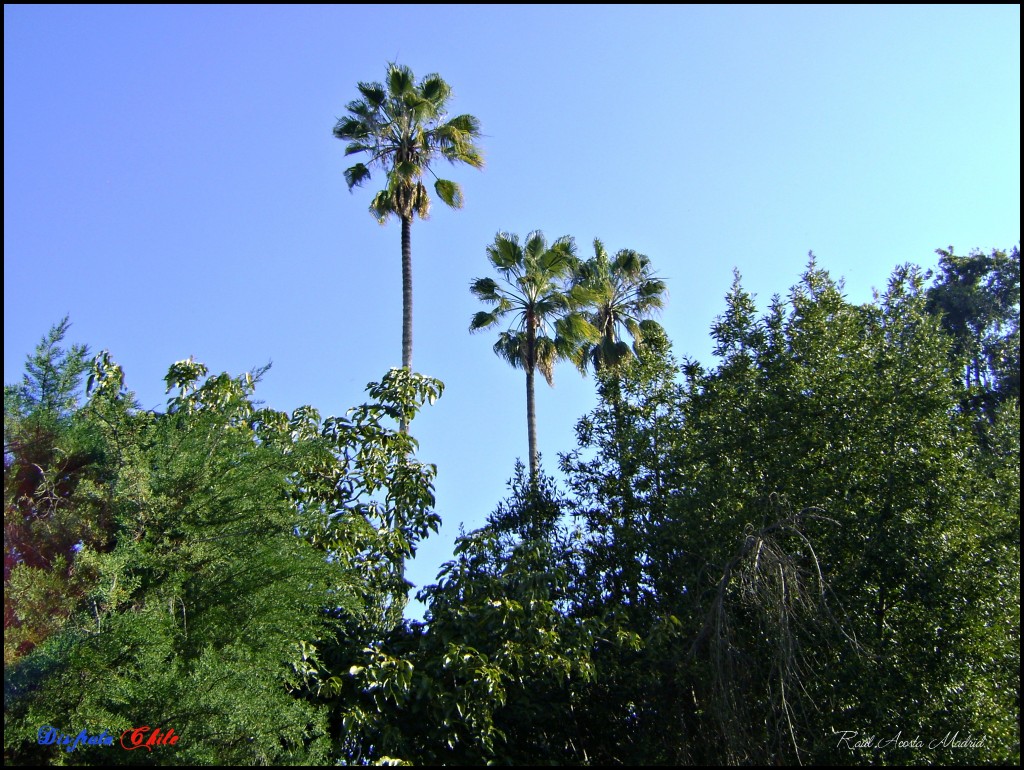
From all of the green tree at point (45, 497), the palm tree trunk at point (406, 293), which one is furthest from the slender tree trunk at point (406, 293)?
the green tree at point (45, 497)

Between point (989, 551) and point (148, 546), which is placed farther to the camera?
point (989, 551)

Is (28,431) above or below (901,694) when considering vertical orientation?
above

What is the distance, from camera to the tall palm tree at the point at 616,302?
20.0 m

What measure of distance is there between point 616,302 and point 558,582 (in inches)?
444

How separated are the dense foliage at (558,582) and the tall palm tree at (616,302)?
304 inches

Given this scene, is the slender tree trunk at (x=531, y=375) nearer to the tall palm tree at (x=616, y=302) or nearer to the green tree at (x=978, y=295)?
the tall palm tree at (x=616, y=302)

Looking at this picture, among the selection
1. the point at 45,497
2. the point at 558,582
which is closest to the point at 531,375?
the point at 558,582

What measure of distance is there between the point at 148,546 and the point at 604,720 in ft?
17.3

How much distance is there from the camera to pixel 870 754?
9.23 meters

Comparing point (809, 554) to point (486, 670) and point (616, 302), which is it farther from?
point (616, 302)

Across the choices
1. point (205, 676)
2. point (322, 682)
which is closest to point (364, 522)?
point (322, 682)

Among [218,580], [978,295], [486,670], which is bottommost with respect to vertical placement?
[486,670]

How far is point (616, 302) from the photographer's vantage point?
20.6 m

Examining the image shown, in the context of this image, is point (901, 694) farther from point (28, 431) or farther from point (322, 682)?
point (28, 431)
